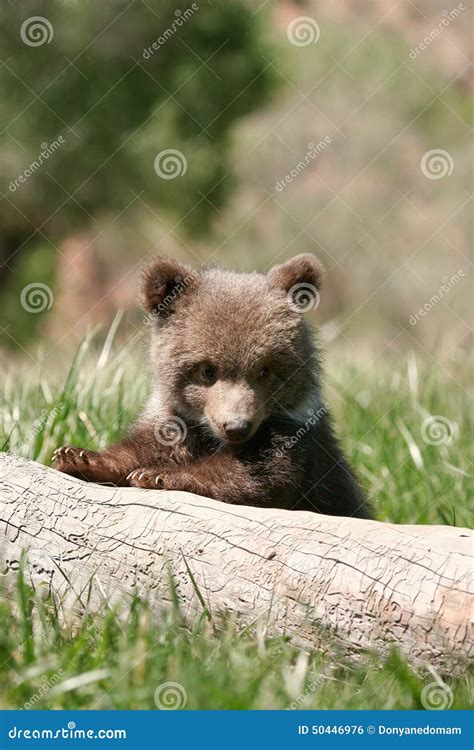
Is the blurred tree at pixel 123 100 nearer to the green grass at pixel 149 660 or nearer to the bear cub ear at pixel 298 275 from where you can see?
the green grass at pixel 149 660

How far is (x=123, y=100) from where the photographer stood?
54.2 ft

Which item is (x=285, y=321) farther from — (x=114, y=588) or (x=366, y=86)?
(x=366, y=86)

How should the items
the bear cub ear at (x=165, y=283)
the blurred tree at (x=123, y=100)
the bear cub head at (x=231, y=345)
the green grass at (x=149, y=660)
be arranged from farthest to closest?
the blurred tree at (x=123, y=100) → the bear cub ear at (x=165, y=283) → the bear cub head at (x=231, y=345) → the green grass at (x=149, y=660)

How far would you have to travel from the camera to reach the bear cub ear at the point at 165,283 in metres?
5.02

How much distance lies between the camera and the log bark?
3330mm

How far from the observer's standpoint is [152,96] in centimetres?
1698

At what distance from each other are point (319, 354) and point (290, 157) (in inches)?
956

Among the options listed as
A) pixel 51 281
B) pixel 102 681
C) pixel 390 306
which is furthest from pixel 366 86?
pixel 102 681

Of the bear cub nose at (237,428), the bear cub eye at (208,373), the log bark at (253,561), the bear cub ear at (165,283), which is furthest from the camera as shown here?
the bear cub ear at (165,283)

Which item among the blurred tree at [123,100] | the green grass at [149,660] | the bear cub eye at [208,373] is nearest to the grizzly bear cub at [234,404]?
the bear cub eye at [208,373]

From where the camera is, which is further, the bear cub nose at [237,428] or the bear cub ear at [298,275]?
the bear cub ear at [298,275]

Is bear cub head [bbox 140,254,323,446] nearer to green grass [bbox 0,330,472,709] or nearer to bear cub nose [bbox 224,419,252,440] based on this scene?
bear cub nose [bbox 224,419,252,440]

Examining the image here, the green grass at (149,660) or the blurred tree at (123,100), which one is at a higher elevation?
the blurred tree at (123,100)

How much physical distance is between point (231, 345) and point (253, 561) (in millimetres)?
1337
